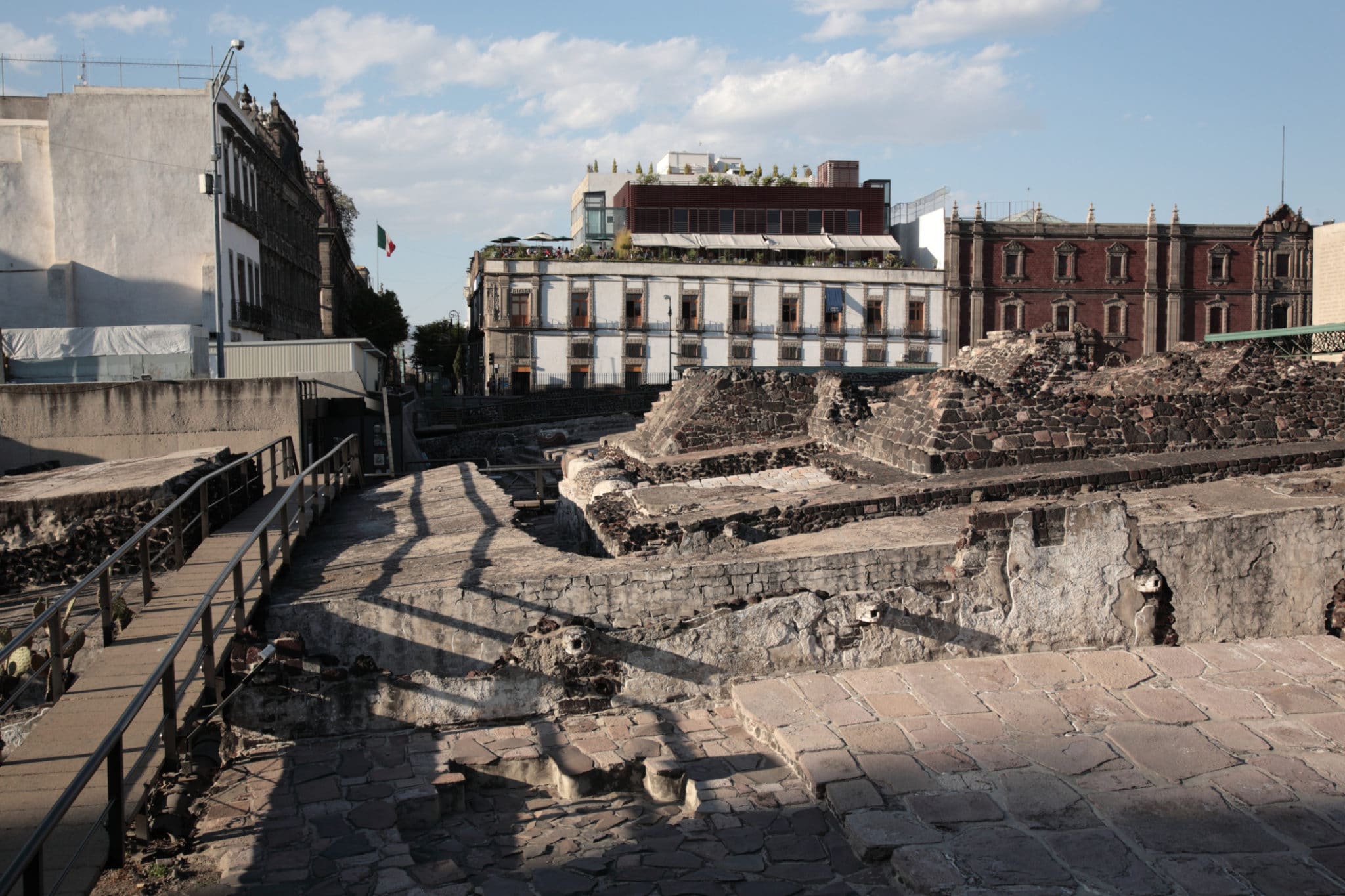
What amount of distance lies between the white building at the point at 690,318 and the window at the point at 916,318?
0.09ft

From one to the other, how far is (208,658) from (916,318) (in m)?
39.5

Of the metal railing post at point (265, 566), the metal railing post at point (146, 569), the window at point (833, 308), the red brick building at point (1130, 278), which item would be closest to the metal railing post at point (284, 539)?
the metal railing post at point (265, 566)

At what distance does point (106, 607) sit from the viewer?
5215mm

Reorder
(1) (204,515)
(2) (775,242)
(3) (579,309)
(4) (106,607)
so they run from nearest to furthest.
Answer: (4) (106,607), (1) (204,515), (3) (579,309), (2) (775,242)

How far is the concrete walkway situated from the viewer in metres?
3.76

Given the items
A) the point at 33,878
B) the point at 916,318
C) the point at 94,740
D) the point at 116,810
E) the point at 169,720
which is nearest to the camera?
the point at 33,878

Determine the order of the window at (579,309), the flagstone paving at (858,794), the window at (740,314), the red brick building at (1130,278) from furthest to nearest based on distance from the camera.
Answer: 1. the red brick building at (1130,278)
2. the window at (740,314)
3. the window at (579,309)
4. the flagstone paving at (858,794)

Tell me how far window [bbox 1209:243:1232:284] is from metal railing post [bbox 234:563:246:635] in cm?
4651

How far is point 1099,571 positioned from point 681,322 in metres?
33.6

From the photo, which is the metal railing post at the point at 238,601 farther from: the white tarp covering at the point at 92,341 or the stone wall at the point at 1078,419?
the white tarp covering at the point at 92,341

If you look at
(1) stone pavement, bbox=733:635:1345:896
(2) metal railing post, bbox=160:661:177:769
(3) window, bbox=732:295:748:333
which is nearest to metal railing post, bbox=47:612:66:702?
(2) metal railing post, bbox=160:661:177:769

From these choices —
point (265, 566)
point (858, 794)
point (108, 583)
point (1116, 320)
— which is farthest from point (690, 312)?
point (108, 583)

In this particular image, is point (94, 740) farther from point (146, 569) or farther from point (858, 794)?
point (858, 794)

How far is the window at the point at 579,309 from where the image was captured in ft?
129
